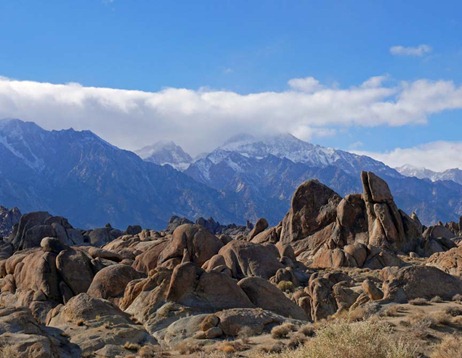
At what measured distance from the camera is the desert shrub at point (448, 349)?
18500 mm

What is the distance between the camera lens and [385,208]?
236 feet

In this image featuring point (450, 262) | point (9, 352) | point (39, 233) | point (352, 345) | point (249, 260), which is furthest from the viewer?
point (39, 233)

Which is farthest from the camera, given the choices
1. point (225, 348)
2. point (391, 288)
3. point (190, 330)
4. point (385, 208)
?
point (385, 208)

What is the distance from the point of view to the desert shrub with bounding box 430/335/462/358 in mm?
18500

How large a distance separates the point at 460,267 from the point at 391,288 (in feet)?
64.7

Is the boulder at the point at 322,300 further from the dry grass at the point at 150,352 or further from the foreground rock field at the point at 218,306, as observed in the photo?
the dry grass at the point at 150,352

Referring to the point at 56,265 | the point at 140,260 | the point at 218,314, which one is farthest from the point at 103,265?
the point at 218,314

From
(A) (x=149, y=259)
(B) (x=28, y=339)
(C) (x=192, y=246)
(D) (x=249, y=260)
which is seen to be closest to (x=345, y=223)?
(C) (x=192, y=246)

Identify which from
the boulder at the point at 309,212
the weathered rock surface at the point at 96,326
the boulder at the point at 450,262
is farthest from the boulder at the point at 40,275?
the boulder at the point at 309,212

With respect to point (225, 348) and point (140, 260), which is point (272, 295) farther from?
point (140, 260)

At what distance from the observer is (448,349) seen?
1950cm

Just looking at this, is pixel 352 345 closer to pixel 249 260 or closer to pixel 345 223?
pixel 249 260

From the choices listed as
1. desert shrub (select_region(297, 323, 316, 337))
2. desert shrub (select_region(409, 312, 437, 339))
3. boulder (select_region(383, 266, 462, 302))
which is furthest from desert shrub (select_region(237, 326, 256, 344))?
boulder (select_region(383, 266, 462, 302))

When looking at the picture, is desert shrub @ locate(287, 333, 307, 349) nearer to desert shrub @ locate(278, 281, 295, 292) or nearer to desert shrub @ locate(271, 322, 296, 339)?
desert shrub @ locate(271, 322, 296, 339)
